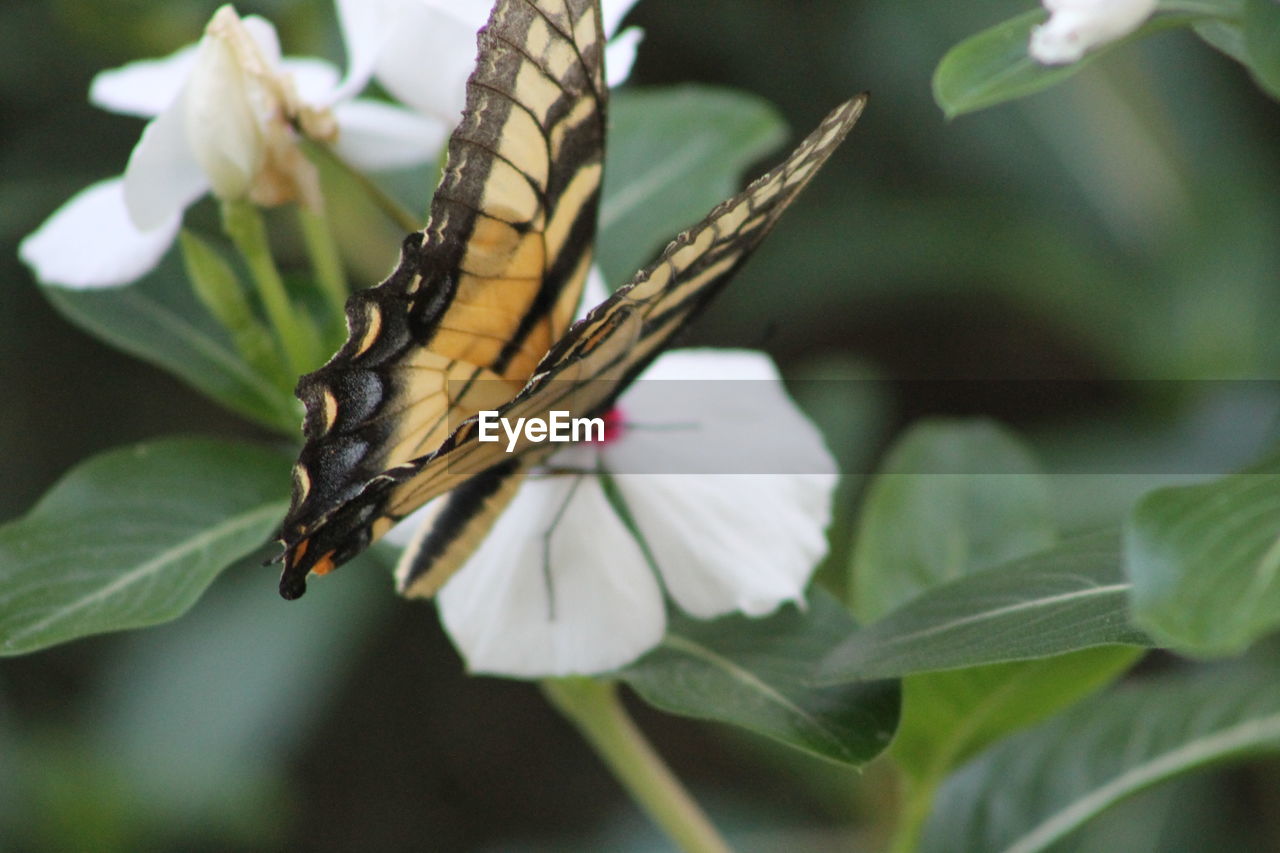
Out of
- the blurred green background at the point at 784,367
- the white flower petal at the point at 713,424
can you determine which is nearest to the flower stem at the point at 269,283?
the white flower petal at the point at 713,424

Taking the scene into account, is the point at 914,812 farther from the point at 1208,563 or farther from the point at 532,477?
the point at 1208,563

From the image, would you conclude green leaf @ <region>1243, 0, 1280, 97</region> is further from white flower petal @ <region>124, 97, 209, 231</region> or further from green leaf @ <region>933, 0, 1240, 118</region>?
white flower petal @ <region>124, 97, 209, 231</region>

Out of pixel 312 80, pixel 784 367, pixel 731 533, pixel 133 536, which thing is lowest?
pixel 784 367

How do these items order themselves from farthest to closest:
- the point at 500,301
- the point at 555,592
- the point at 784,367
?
the point at 784,367 < the point at 555,592 < the point at 500,301

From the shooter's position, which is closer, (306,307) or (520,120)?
(520,120)

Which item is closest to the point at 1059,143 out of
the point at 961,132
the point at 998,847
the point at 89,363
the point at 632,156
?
the point at 961,132

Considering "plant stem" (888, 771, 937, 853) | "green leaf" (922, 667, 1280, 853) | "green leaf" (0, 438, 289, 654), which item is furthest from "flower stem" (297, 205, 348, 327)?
"green leaf" (922, 667, 1280, 853)

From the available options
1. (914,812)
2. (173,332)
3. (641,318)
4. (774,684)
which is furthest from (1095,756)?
(173,332)

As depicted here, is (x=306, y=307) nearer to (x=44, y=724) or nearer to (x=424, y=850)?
(x=44, y=724)
